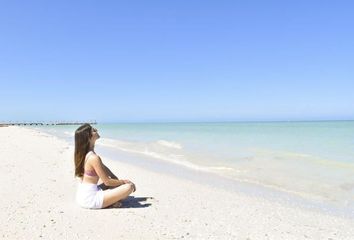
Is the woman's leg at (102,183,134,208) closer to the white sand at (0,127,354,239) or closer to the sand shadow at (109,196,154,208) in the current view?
the white sand at (0,127,354,239)

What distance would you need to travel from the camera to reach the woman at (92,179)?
21.0 feet

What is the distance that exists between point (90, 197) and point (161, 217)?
1.38 m

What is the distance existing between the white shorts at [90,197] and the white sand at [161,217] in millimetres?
144

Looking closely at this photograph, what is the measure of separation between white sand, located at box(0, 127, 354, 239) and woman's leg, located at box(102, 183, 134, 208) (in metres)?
0.14

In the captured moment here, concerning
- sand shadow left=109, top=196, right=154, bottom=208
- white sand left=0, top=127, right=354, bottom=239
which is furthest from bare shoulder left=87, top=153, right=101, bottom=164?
sand shadow left=109, top=196, right=154, bottom=208

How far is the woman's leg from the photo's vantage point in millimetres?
6422

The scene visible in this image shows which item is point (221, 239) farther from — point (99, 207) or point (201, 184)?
point (201, 184)

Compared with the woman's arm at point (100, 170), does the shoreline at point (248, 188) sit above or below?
below

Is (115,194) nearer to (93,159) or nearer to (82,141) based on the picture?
(93,159)

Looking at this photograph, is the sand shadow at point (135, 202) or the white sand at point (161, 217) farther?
the sand shadow at point (135, 202)

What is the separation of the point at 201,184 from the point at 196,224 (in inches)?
169

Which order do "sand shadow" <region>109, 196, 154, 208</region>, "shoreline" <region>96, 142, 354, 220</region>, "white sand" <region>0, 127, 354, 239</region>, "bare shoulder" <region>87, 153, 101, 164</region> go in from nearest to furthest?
"white sand" <region>0, 127, 354, 239</region>
"bare shoulder" <region>87, 153, 101, 164</region>
"sand shadow" <region>109, 196, 154, 208</region>
"shoreline" <region>96, 142, 354, 220</region>

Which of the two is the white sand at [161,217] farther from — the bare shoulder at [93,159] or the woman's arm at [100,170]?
the bare shoulder at [93,159]

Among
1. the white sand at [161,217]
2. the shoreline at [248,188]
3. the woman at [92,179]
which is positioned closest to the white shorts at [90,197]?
the woman at [92,179]
